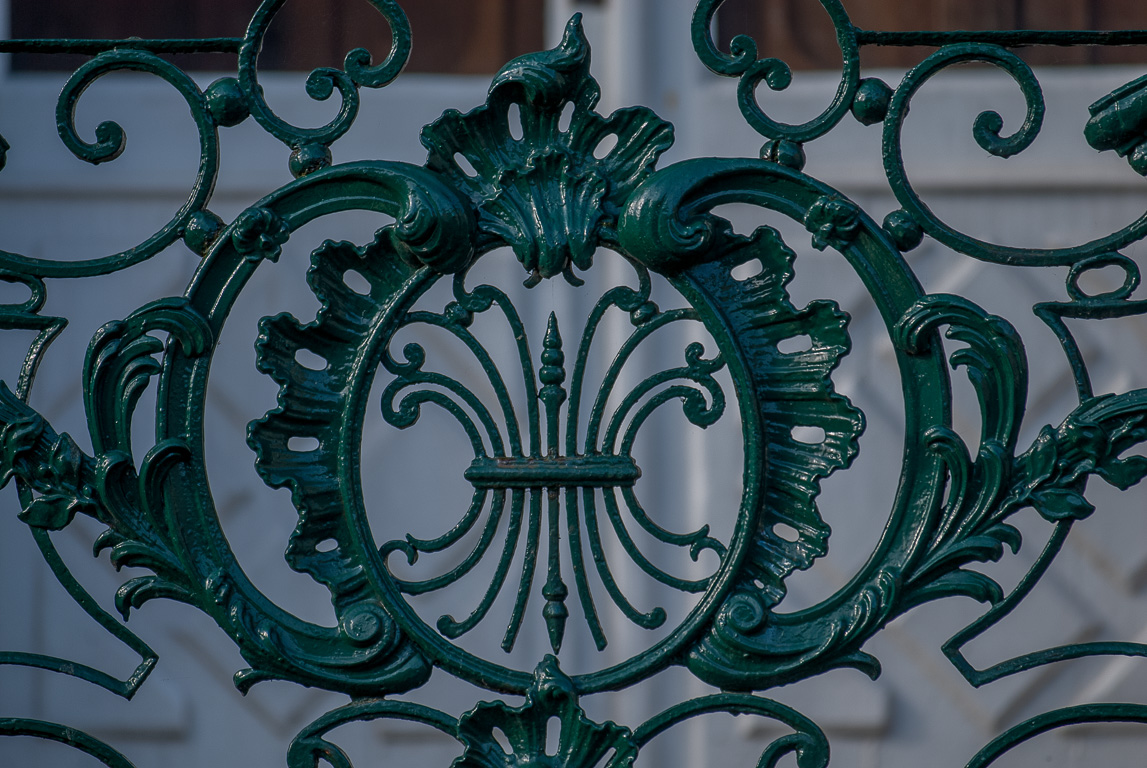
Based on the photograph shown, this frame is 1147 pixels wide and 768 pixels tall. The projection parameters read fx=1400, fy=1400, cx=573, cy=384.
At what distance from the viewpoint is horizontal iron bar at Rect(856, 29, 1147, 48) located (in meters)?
1.07

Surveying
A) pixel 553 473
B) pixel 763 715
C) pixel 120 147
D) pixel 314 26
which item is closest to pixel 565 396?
pixel 553 473

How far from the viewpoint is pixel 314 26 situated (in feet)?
6.66

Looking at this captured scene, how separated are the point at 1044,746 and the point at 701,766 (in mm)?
499

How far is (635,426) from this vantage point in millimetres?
1074

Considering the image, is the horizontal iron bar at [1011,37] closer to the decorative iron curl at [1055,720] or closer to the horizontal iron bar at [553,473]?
the horizontal iron bar at [553,473]

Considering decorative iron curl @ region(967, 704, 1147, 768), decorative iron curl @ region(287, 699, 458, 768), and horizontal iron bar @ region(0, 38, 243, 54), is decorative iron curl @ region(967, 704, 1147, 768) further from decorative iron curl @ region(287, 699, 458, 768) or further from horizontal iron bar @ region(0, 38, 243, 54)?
horizontal iron bar @ region(0, 38, 243, 54)

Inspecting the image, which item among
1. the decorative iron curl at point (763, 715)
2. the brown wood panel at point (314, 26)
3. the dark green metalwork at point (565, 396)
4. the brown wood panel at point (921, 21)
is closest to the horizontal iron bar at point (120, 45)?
the dark green metalwork at point (565, 396)

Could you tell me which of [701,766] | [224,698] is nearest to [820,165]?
[701,766]

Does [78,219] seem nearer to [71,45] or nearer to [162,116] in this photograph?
[162,116]

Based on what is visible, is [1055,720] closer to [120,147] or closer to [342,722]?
[342,722]

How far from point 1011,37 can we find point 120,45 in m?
0.70

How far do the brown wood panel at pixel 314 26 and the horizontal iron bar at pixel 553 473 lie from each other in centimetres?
111

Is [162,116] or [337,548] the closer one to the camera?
[337,548]

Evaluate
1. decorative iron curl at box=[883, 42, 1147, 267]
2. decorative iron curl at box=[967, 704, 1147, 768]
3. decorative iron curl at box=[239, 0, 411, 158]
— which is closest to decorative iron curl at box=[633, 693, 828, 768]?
decorative iron curl at box=[967, 704, 1147, 768]
